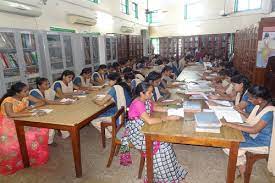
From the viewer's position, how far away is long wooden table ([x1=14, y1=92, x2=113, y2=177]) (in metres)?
2.27

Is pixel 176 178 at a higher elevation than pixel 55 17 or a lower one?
lower

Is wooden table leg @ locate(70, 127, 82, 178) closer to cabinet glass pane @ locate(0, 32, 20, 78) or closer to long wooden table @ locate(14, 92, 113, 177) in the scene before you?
long wooden table @ locate(14, 92, 113, 177)

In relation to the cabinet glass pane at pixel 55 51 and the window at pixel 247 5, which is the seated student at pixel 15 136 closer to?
the cabinet glass pane at pixel 55 51

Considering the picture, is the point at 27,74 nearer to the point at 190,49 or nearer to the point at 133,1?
the point at 133,1

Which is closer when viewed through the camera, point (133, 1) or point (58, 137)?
point (58, 137)

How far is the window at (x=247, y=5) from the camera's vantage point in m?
8.71

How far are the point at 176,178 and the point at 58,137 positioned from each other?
7.25 feet

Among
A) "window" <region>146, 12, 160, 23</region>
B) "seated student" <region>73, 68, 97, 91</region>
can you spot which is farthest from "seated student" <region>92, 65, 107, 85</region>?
"window" <region>146, 12, 160, 23</region>

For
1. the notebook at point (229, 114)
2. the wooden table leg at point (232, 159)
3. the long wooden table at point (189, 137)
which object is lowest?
the wooden table leg at point (232, 159)

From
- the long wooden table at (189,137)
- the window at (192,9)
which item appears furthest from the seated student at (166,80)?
the window at (192,9)

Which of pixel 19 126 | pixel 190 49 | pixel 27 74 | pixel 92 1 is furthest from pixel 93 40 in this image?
pixel 190 49

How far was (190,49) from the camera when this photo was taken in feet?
36.8

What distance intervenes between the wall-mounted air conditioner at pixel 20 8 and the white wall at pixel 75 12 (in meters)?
0.15

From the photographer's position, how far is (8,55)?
387cm
